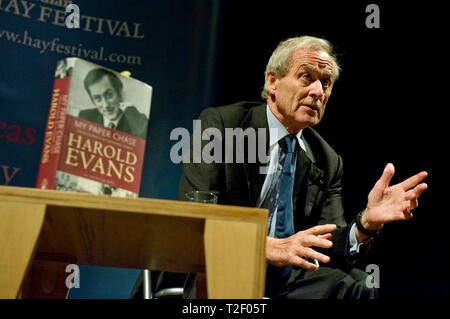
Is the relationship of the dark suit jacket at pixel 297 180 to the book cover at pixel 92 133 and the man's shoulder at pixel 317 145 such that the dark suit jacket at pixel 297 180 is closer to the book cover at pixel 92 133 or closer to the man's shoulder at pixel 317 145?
the man's shoulder at pixel 317 145

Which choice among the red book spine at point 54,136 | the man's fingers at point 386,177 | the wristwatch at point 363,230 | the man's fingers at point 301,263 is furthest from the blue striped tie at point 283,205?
the red book spine at point 54,136

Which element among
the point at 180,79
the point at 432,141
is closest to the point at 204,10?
the point at 180,79

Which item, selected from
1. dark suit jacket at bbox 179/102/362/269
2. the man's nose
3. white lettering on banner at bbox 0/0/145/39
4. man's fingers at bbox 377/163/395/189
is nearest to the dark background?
dark suit jacket at bbox 179/102/362/269

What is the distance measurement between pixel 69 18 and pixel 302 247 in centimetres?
140

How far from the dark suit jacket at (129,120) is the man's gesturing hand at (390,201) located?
35.3 inches

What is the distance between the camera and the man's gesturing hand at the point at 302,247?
4.17 ft

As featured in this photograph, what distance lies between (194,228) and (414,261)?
2.06 m

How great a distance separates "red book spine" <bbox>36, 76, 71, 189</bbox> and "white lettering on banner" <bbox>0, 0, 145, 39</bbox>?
4.40ft

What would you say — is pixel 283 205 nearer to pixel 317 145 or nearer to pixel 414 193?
pixel 317 145

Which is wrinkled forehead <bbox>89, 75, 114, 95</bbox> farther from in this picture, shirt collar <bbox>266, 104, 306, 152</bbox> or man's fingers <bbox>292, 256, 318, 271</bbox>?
shirt collar <bbox>266, 104, 306, 152</bbox>

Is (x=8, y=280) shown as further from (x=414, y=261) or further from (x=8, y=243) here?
(x=414, y=261)

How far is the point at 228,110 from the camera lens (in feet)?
7.24
